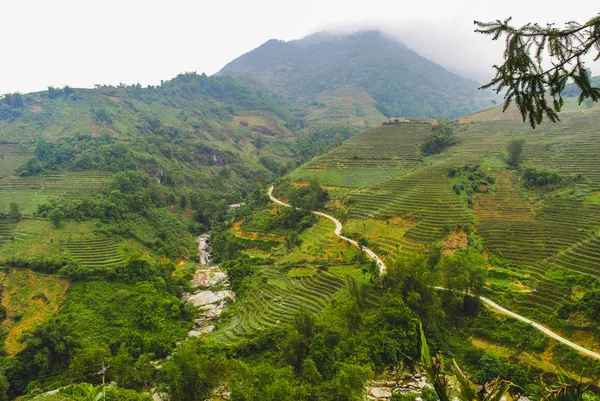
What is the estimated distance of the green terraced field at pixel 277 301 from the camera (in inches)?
1100

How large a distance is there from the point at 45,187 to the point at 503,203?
55773mm

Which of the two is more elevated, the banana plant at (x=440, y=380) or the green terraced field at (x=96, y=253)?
the banana plant at (x=440, y=380)

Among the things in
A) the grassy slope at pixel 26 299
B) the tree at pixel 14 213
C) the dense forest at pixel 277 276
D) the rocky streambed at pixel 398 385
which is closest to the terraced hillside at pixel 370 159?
the dense forest at pixel 277 276

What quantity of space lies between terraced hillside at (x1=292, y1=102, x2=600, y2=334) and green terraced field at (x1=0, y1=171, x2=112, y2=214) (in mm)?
30514

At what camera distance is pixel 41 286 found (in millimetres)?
30578

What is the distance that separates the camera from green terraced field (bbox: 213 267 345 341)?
27938 millimetres

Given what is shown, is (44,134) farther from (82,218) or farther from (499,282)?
(499,282)

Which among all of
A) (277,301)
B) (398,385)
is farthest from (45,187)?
(398,385)

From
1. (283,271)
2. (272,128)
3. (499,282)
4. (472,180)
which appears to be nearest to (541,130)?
(472,180)

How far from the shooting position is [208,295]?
1411 inches

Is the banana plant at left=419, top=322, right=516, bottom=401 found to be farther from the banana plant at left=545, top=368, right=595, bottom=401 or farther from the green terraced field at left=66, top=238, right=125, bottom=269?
the green terraced field at left=66, top=238, right=125, bottom=269

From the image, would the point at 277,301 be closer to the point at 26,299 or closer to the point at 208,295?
the point at 208,295

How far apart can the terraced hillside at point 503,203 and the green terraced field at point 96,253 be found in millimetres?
24474

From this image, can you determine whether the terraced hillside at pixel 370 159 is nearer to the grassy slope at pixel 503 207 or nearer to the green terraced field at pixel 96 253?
the grassy slope at pixel 503 207
